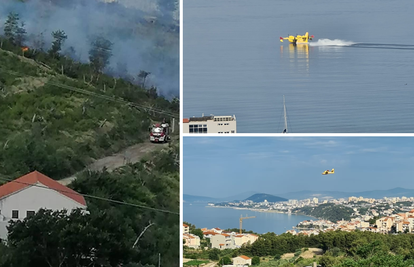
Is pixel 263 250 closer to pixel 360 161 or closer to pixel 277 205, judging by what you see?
pixel 277 205

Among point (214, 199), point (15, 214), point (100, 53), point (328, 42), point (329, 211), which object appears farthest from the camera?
point (328, 42)

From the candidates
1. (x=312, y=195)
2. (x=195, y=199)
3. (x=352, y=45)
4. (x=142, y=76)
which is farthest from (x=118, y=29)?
(x=352, y=45)

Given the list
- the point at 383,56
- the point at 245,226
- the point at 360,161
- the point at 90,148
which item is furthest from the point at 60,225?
the point at 383,56

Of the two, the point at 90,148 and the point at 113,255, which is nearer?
the point at 113,255

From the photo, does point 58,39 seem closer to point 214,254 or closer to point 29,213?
point 29,213

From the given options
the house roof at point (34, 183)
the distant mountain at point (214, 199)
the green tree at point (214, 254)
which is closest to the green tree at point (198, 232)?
the green tree at point (214, 254)

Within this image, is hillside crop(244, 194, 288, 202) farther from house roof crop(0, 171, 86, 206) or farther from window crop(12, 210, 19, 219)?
window crop(12, 210, 19, 219)
